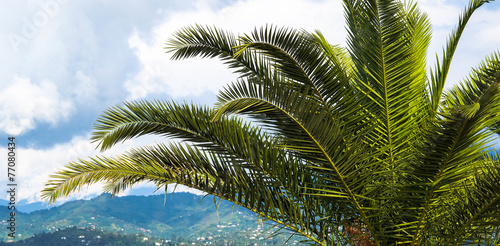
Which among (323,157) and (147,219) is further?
(147,219)

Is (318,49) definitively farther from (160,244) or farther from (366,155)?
(160,244)

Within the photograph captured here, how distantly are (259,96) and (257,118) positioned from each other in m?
0.70

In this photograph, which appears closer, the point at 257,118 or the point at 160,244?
the point at 257,118

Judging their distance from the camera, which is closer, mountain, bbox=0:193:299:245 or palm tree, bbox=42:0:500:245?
palm tree, bbox=42:0:500:245

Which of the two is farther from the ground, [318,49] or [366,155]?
[318,49]

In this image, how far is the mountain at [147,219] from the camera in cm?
11106

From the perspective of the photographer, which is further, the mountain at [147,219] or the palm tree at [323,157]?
the mountain at [147,219]

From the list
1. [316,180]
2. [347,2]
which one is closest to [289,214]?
[316,180]

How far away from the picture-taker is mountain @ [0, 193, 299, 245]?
111 meters

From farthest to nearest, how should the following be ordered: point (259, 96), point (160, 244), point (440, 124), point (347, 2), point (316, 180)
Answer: point (160, 244)
point (347, 2)
point (316, 180)
point (259, 96)
point (440, 124)

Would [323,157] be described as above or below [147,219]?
below

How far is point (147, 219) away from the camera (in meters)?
136

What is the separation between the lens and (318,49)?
214 inches

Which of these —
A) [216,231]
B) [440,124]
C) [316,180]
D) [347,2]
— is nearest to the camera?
[440,124]
